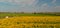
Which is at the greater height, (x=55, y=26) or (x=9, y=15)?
(x=9, y=15)

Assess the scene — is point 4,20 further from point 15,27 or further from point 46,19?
point 46,19

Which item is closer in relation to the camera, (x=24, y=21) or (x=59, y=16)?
(x=24, y=21)

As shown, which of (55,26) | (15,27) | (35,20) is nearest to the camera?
(15,27)

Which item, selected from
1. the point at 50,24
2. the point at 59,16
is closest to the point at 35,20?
the point at 50,24

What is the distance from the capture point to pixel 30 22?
23.0ft

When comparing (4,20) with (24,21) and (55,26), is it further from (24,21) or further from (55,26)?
(55,26)

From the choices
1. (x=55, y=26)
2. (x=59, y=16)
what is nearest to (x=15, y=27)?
(x=55, y=26)

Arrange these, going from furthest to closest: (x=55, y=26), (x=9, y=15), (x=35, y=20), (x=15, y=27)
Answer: (x=9, y=15) → (x=35, y=20) → (x=55, y=26) → (x=15, y=27)

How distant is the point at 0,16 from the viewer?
24.4ft

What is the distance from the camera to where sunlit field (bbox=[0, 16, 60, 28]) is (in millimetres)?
6461

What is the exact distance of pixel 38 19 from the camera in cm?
737

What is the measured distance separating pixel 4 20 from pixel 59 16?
2948mm

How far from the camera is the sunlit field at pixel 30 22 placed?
6.46 m

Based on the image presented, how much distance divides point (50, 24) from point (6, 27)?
2107mm
